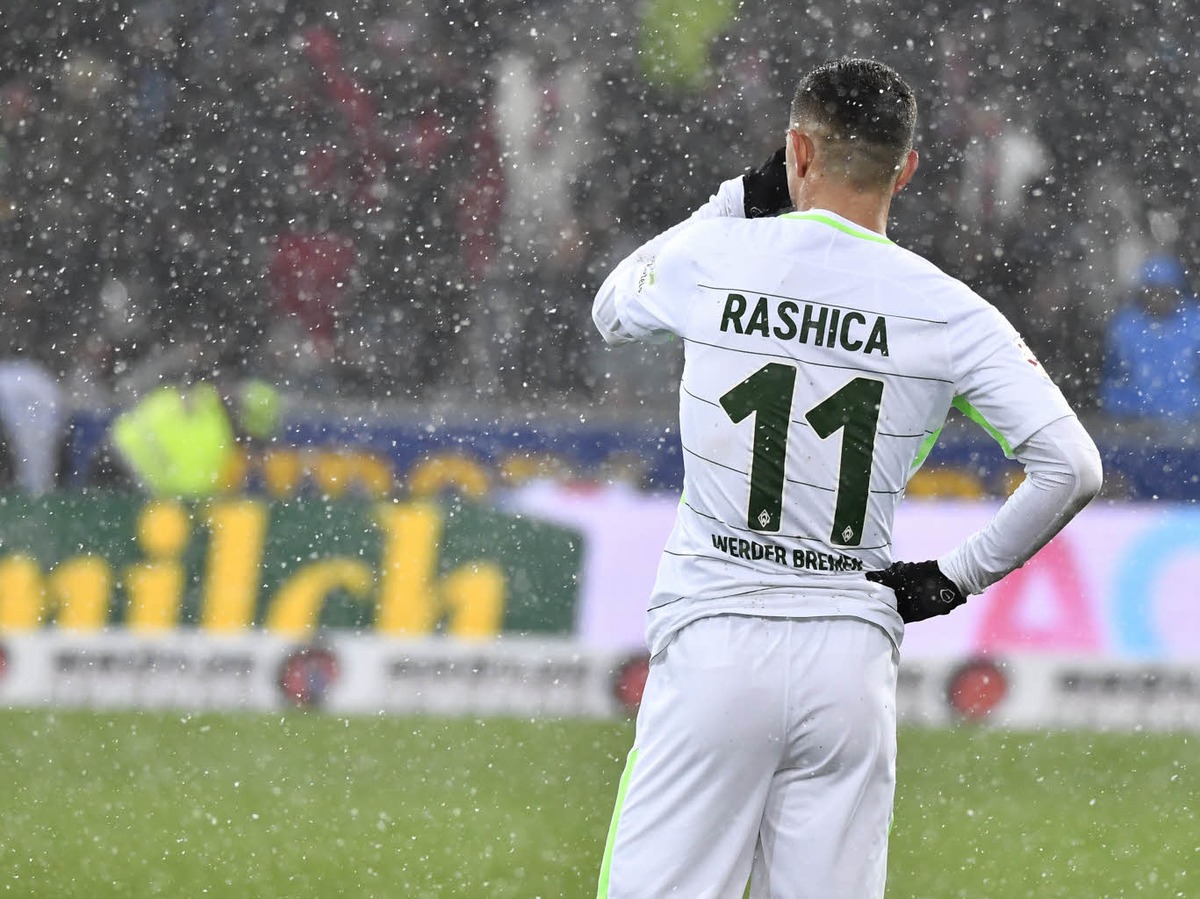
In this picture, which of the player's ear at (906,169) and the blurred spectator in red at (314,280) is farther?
the blurred spectator in red at (314,280)

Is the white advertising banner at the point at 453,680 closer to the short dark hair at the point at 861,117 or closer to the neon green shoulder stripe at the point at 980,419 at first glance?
the neon green shoulder stripe at the point at 980,419

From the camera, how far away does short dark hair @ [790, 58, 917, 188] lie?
9.67 ft

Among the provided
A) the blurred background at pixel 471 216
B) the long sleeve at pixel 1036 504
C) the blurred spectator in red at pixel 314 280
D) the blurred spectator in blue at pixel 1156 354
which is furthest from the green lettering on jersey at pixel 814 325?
the blurred spectator in red at pixel 314 280

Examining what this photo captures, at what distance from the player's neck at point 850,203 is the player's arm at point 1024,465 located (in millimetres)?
A: 245

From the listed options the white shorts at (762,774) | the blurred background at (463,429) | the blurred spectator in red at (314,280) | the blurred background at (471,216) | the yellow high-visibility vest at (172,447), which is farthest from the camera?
the blurred spectator in red at (314,280)

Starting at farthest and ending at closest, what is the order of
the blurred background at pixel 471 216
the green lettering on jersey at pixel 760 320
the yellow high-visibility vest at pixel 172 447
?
1. the blurred background at pixel 471 216
2. the yellow high-visibility vest at pixel 172 447
3. the green lettering on jersey at pixel 760 320

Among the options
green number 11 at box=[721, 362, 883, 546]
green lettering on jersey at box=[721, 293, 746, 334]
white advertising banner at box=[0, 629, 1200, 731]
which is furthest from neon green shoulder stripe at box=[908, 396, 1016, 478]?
white advertising banner at box=[0, 629, 1200, 731]

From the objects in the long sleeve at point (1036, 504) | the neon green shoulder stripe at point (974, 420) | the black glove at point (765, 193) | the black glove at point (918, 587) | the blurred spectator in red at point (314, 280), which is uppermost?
the blurred spectator in red at point (314, 280)

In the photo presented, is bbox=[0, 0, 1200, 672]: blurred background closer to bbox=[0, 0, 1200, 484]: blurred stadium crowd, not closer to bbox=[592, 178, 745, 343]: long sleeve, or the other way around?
bbox=[0, 0, 1200, 484]: blurred stadium crowd

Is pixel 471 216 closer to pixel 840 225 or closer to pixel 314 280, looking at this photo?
pixel 314 280

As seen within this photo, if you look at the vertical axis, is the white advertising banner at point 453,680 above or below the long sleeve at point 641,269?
below

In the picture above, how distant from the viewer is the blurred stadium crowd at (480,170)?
1221cm

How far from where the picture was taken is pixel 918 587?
2975 mm

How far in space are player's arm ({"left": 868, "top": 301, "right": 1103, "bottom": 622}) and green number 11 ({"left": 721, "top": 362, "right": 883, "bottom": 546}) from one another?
14 centimetres
